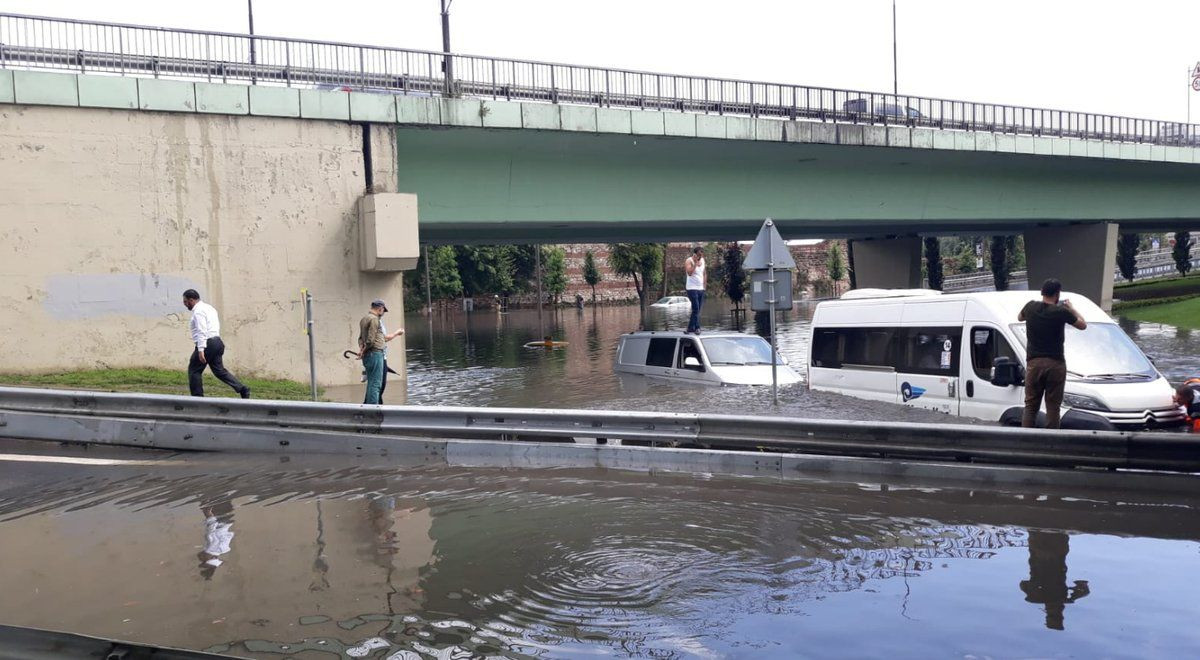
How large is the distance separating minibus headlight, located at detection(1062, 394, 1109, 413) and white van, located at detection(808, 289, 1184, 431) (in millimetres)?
10

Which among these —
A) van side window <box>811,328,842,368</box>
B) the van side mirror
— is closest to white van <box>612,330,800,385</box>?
van side window <box>811,328,842,368</box>

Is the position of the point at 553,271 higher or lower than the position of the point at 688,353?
higher

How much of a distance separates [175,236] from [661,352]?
8.46 meters

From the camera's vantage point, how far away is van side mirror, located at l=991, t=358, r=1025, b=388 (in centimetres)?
1098

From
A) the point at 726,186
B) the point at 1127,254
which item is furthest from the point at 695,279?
the point at 1127,254

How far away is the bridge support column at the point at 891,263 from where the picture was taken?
40.0 metres

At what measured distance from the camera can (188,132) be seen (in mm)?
17391

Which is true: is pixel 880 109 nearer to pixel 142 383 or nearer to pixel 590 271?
pixel 142 383

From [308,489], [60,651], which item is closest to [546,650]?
[60,651]

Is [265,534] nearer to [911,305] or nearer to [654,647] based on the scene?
A: [654,647]

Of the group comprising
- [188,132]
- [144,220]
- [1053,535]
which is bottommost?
[1053,535]

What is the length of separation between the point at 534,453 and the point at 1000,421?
5105 millimetres

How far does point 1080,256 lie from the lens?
38.2 m

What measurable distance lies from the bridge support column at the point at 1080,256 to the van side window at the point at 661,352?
25.8 meters
